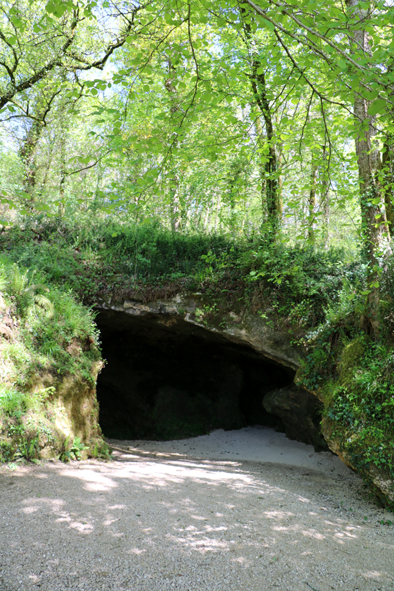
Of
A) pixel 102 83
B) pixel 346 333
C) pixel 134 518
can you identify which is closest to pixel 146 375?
pixel 346 333

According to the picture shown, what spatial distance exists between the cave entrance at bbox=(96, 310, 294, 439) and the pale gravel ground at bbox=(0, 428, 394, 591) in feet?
16.0

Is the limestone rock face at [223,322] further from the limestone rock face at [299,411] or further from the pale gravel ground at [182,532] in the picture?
the pale gravel ground at [182,532]

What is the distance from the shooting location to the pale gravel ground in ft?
8.84

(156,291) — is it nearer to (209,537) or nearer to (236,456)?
(236,456)

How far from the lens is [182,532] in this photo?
344 centimetres

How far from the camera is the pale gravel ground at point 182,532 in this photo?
8.84 ft

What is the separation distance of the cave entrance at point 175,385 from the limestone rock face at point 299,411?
1459 millimetres

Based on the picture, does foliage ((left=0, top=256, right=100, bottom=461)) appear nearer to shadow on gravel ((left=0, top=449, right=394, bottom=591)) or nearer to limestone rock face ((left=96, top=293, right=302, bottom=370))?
shadow on gravel ((left=0, top=449, right=394, bottom=591))

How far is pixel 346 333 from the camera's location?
21.1 ft

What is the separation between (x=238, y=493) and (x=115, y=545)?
2.29 metres

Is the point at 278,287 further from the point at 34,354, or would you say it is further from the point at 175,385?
the point at 175,385

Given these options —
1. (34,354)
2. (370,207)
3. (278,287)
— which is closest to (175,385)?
(278,287)

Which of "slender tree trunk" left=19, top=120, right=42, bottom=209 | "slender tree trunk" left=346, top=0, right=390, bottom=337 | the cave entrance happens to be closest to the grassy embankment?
"slender tree trunk" left=346, top=0, right=390, bottom=337

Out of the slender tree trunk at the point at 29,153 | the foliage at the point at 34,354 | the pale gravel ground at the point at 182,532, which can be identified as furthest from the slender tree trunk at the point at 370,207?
the slender tree trunk at the point at 29,153
